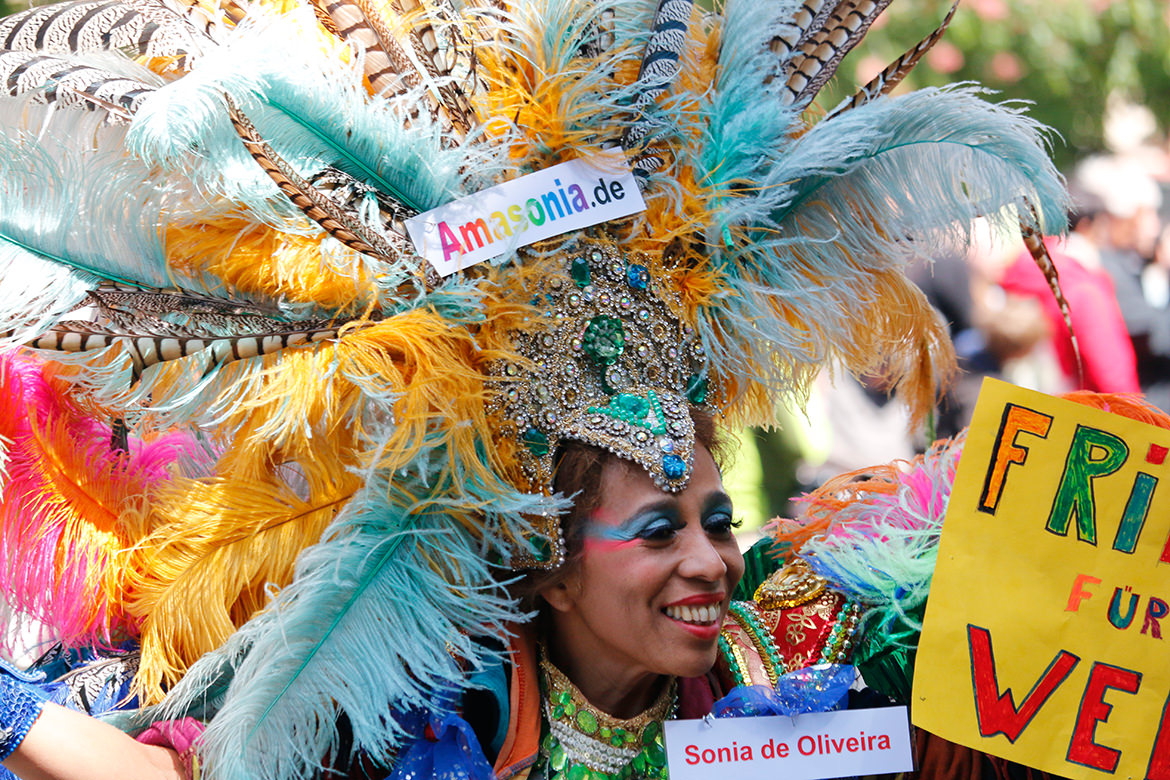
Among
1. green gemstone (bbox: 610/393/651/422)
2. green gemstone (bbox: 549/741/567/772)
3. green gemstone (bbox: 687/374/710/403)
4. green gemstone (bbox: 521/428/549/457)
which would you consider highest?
green gemstone (bbox: 687/374/710/403)

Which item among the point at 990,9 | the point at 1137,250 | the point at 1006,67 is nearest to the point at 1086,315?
the point at 1137,250

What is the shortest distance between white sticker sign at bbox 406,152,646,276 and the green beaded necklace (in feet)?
1.97

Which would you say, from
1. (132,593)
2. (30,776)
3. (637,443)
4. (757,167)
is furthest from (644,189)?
(30,776)

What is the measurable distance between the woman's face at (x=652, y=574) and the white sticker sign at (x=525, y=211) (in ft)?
1.05

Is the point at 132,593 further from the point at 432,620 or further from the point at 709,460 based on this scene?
the point at 709,460

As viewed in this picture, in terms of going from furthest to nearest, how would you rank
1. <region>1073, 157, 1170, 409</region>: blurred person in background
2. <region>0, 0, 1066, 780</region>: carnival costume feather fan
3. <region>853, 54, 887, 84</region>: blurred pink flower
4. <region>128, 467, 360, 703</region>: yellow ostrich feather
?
1. <region>1073, 157, 1170, 409</region>: blurred person in background
2. <region>853, 54, 887, 84</region>: blurred pink flower
3. <region>128, 467, 360, 703</region>: yellow ostrich feather
4. <region>0, 0, 1066, 780</region>: carnival costume feather fan

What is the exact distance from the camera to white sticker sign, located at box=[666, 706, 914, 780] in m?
1.49

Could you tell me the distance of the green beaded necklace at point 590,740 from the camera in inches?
60.5

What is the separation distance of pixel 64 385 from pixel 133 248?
298 millimetres

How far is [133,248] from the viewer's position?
4.49 ft

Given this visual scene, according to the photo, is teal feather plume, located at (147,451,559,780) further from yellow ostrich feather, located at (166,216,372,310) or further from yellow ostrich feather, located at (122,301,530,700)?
yellow ostrich feather, located at (166,216,372,310)

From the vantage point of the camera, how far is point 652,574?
1.44m

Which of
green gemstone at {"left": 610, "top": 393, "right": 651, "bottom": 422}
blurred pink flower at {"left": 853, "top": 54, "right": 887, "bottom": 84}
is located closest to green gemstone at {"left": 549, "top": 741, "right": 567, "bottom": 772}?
green gemstone at {"left": 610, "top": 393, "right": 651, "bottom": 422}

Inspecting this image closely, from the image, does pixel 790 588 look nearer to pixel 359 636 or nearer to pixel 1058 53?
pixel 359 636
